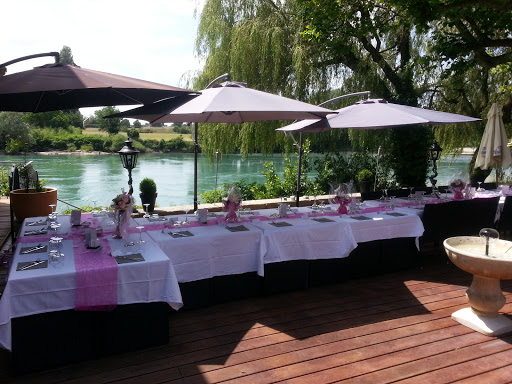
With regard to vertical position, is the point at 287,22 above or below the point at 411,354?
above

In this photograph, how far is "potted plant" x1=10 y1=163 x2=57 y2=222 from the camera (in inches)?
241

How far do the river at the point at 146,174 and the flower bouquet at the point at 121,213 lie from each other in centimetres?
1528

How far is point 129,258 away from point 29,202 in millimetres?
3960

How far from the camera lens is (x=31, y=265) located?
2822mm

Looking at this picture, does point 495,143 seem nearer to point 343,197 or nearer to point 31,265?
point 343,197

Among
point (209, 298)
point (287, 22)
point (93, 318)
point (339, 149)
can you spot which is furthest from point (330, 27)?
point (93, 318)

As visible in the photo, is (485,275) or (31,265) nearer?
(31,265)

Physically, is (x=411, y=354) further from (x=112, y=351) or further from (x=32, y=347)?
(x=32, y=347)

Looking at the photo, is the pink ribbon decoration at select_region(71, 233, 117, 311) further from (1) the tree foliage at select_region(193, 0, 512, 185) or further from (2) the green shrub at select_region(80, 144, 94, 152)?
(2) the green shrub at select_region(80, 144, 94, 152)

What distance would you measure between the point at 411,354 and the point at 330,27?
7603 mm

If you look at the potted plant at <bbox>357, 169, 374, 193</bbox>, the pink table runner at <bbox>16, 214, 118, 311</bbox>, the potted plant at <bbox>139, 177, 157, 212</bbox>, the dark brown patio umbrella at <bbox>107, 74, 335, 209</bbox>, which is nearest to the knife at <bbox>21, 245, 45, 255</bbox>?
the pink table runner at <bbox>16, 214, 118, 311</bbox>

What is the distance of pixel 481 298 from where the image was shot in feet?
11.3

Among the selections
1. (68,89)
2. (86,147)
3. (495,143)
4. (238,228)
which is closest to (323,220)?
(238,228)

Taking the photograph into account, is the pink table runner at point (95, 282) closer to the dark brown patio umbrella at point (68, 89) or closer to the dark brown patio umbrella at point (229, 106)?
the dark brown patio umbrella at point (68, 89)
